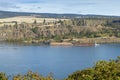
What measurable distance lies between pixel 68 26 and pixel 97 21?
1560cm

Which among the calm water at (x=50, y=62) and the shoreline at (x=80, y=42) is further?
the shoreline at (x=80, y=42)

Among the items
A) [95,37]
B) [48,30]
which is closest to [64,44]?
[95,37]

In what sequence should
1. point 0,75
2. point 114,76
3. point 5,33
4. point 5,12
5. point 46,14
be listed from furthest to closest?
point 46,14 → point 5,12 → point 5,33 → point 0,75 → point 114,76

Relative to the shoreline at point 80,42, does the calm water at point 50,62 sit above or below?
above

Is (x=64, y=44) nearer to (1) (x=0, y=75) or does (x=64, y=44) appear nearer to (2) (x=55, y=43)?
(2) (x=55, y=43)

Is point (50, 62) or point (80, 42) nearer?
point (50, 62)

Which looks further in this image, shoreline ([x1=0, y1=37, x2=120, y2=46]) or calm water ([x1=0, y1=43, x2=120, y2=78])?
shoreline ([x1=0, y1=37, x2=120, y2=46])

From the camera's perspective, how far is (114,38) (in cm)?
10762

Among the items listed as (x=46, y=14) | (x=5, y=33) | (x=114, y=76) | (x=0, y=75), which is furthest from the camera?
(x=46, y=14)

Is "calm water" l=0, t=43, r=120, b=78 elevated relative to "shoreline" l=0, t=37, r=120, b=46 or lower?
elevated

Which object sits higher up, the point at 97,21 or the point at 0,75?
the point at 0,75

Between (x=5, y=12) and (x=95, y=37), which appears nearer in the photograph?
(x=95, y=37)

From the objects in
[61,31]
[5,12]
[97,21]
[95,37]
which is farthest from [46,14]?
[95,37]

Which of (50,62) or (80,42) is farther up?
(50,62)
